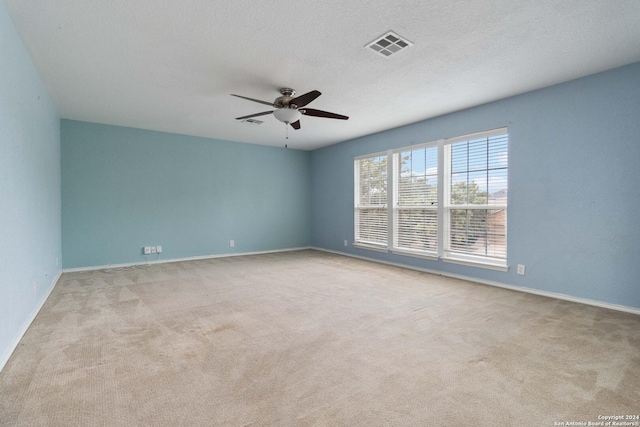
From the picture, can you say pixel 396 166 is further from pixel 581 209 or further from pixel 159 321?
pixel 159 321

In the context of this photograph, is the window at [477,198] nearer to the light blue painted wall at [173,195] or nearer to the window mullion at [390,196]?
the window mullion at [390,196]

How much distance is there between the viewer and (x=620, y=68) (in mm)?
3162

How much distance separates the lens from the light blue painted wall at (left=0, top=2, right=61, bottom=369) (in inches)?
86.0

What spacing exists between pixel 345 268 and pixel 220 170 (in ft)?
11.5

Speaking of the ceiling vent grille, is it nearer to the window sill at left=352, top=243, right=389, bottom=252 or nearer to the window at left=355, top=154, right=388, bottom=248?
the window at left=355, top=154, right=388, bottom=248

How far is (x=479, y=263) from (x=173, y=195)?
18.6 feet

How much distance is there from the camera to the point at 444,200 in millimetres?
4832

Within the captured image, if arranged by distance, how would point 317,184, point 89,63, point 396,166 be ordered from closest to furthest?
1. point 89,63
2. point 396,166
3. point 317,184

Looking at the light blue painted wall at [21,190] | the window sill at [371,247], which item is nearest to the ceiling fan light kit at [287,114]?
the light blue painted wall at [21,190]

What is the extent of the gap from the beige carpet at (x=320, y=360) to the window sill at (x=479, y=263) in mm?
420

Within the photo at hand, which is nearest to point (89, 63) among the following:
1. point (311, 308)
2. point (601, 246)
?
point (311, 308)

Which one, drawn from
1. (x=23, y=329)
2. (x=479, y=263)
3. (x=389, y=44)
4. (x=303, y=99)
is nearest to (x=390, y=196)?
(x=479, y=263)

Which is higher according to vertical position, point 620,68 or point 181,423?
point 620,68

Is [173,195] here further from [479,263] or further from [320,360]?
[479,263]
